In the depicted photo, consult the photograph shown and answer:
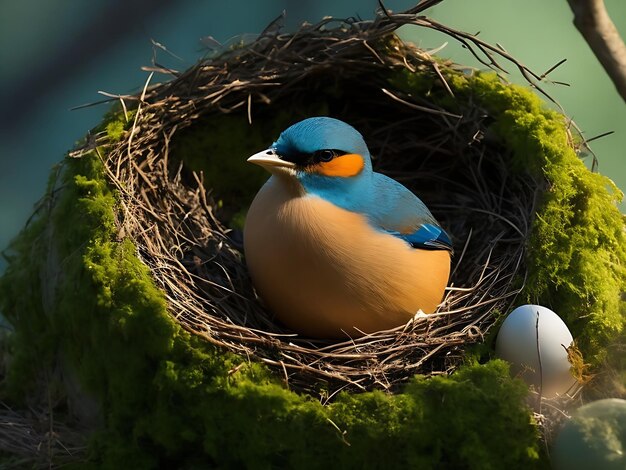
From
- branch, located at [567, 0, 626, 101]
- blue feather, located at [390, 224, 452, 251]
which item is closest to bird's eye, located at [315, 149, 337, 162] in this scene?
blue feather, located at [390, 224, 452, 251]

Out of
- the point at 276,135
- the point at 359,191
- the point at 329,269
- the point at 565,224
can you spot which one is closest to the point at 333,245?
the point at 329,269

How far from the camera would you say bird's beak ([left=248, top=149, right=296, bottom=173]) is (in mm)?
3051

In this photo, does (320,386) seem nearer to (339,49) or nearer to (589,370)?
(589,370)

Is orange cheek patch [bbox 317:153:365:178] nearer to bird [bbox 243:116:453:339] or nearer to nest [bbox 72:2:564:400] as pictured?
bird [bbox 243:116:453:339]

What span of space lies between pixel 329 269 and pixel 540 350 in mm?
738

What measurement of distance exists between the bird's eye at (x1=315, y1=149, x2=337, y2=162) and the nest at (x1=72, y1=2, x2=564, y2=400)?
61cm

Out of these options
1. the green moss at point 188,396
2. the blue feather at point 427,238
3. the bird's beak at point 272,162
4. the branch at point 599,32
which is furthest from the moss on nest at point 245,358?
the branch at point 599,32

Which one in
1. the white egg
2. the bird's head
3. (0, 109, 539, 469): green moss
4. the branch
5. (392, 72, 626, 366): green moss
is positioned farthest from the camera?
the bird's head

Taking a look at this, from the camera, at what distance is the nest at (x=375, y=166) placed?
302 cm

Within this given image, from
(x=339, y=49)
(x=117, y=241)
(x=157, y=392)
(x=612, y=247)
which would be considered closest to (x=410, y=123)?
(x=339, y=49)

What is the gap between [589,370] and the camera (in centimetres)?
281

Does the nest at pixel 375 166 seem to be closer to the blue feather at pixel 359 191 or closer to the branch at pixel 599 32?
the blue feather at pixel 359 191

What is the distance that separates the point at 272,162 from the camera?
308 centimetres

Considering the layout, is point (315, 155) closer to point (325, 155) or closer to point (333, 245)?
point (325, 155)
